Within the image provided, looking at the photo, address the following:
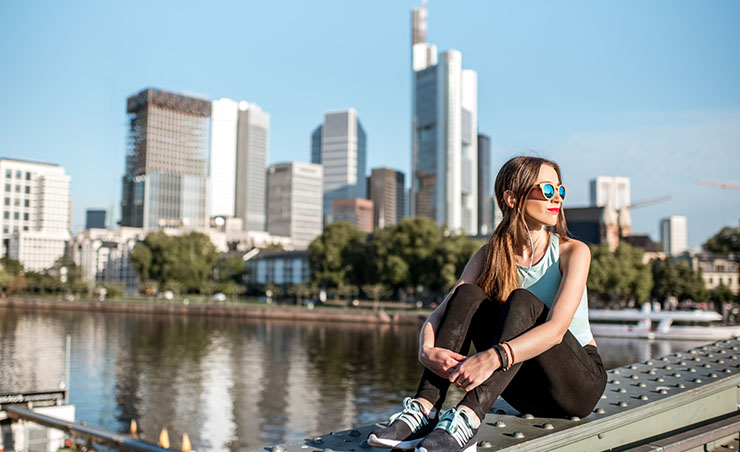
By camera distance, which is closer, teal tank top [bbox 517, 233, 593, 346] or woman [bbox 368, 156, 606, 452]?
woman [bbox 368, 156, 606, 452]

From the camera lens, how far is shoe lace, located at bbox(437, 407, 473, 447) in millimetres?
3318

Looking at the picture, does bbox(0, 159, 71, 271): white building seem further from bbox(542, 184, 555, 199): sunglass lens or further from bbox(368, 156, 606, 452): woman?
bbox(542, 184, 555, 199): sunglass lens

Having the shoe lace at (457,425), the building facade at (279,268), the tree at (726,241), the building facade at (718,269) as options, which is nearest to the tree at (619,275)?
the building facade at (718,269)

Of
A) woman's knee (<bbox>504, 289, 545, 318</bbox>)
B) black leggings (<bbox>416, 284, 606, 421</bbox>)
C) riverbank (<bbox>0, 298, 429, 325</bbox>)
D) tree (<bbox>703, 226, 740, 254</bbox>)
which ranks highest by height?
tree (<bbox>703, 226, 740, 254</bbox>)

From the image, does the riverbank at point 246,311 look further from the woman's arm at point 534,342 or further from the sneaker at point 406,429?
the sneaker at point 406,429

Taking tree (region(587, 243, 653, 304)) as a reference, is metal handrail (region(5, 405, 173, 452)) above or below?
below

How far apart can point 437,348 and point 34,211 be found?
186 metres

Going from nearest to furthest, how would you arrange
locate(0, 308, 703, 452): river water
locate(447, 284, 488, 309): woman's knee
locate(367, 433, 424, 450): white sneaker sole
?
locate(367, 433, 424, 450): white sneaker sole, locate(447, 284, 488, 309): woman's knee, locate(0, 308, 703, 452): river water

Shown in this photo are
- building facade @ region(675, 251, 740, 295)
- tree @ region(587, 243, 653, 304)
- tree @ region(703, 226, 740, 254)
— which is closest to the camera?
tree @ region(587, 243, 653, 304)

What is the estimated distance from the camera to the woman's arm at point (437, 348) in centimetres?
377

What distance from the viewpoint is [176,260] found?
105m

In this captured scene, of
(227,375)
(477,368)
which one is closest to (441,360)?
(477,368)

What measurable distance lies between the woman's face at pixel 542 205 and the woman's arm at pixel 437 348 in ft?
1.27

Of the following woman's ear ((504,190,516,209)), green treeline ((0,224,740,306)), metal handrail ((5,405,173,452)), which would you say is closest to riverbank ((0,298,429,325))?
green treeline ((0,224,740,306))
